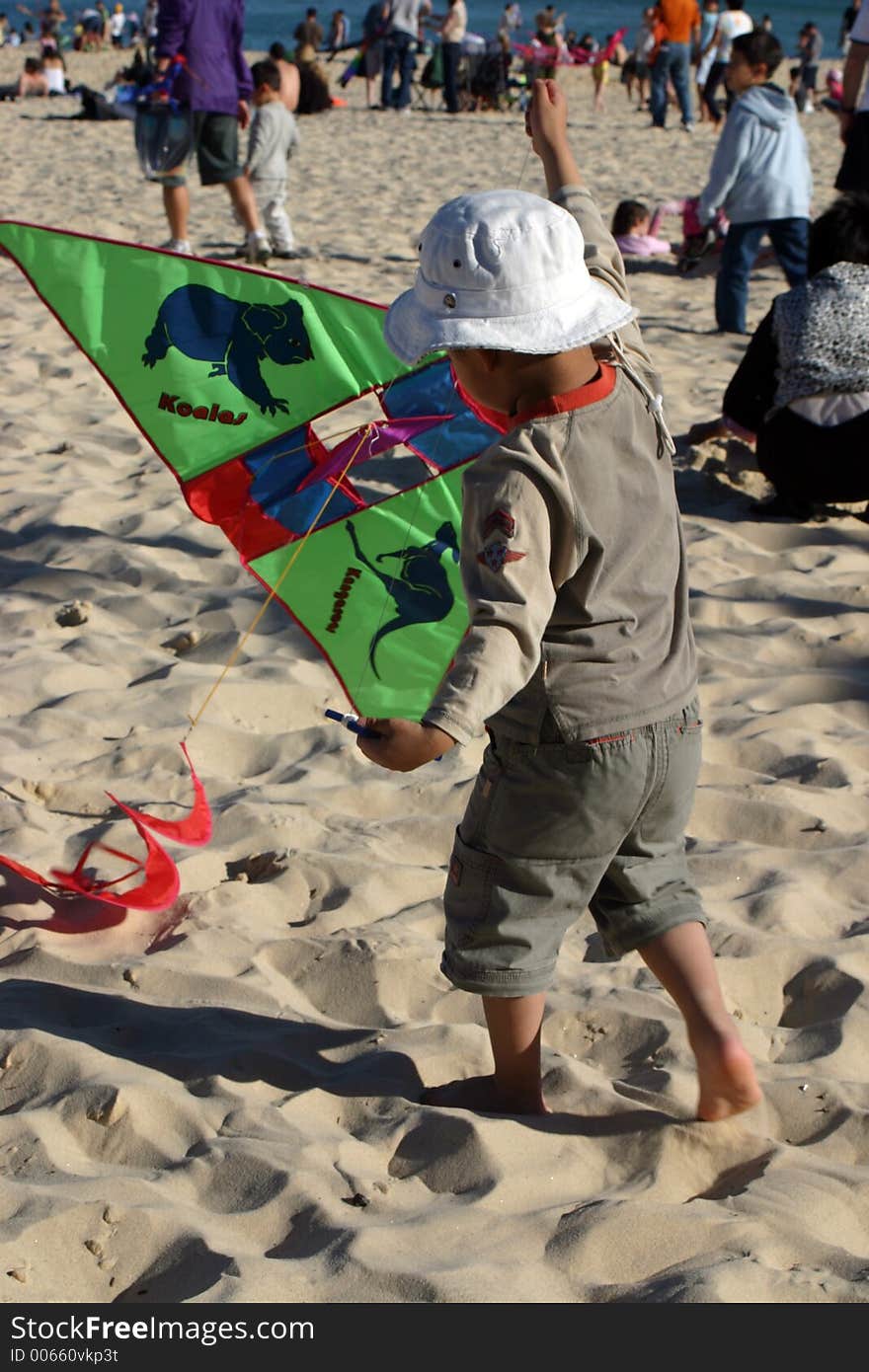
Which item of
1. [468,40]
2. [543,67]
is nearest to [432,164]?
[543,67]

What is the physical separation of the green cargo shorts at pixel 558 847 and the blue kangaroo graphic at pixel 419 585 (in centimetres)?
66

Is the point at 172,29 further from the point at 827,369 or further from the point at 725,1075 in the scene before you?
the point at 725,1075

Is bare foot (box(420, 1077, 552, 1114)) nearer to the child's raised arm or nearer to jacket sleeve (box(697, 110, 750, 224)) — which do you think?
the child's raised arm

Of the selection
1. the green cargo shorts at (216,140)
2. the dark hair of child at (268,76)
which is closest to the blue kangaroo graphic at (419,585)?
the green cargo shorts at (216,140)

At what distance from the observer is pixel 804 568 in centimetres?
480

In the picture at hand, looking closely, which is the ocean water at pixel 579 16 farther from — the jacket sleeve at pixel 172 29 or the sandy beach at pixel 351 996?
the sandy beach at pixel 351 996

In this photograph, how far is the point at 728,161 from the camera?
25.9 feet

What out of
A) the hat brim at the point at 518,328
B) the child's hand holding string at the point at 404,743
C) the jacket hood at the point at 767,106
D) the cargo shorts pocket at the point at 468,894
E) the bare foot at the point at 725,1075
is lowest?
the bare foot at the point at 725,1075

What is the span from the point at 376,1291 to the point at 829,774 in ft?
6.36

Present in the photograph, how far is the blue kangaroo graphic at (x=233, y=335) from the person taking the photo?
3.11 m

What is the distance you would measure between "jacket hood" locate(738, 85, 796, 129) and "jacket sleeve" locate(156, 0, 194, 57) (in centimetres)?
325

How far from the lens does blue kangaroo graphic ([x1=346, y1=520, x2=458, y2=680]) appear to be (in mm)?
2906

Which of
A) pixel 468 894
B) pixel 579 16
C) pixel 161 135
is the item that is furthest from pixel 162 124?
pixel 579 16

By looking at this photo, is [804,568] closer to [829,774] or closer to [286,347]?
[829,774]
